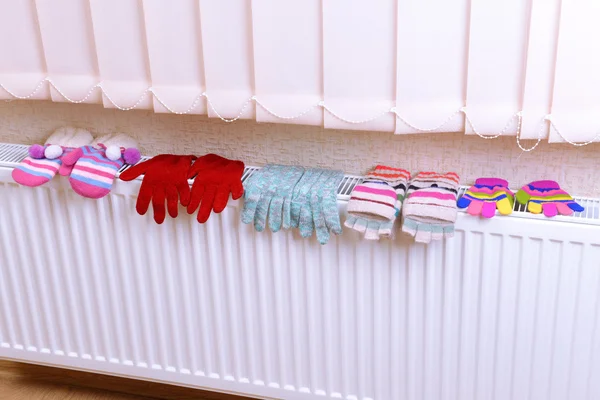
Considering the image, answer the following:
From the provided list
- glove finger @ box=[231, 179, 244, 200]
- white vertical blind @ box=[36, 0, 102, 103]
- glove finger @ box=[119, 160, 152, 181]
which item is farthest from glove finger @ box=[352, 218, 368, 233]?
white vertical blind @ box=[36, 0, 102, 103]

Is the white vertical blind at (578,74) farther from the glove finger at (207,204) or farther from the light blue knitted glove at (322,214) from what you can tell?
the glove finger at (207,204)

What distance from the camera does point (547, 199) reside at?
140cm

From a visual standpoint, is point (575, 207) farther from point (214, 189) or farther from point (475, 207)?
point (214, 189)

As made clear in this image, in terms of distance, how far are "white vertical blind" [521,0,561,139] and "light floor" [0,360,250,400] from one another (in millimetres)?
993

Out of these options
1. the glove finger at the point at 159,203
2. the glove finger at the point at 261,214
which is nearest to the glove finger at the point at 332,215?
the glove finger at the point at 261,214

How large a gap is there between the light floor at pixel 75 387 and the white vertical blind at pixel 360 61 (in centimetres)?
84

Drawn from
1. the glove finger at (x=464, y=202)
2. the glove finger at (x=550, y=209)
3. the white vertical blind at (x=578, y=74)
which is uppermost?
the white vertical blind at (x=578, y=74)

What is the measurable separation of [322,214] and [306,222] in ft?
0.12

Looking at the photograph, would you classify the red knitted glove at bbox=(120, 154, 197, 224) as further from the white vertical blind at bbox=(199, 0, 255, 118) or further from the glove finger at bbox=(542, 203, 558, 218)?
the glove finger at bbox=(542, 203, 558, 218)

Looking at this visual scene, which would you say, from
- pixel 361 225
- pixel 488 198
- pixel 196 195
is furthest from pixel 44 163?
pixel 488 198

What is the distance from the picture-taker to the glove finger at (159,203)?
1.54 m

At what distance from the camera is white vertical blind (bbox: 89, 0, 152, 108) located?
4.83 ft

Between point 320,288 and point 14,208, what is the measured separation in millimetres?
675

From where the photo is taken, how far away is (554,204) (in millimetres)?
1383
